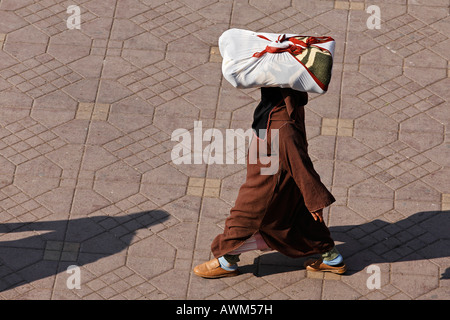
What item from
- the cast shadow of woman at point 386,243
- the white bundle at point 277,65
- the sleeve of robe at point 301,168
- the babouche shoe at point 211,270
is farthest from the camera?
the cast shadow of woman at point 386,243

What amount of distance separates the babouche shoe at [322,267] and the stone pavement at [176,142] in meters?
0.08

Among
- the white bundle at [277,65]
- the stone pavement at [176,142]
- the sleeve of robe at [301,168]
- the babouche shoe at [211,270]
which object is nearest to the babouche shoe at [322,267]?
the stone pavement at [176,142]

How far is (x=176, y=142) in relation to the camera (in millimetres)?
8453

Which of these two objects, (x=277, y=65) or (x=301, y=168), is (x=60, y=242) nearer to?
(x=301, y=168)

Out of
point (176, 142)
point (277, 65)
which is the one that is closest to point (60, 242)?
point (176, 142)

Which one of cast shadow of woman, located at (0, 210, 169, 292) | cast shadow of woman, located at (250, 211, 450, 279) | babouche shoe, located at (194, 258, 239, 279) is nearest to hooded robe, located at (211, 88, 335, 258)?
babouche shoe, located at (194, 258, 239, 279)

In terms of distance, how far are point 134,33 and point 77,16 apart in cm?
71

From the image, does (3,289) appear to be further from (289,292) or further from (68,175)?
(289,292)

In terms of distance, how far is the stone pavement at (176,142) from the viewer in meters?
7.27

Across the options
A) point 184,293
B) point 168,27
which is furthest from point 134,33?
point 184,293

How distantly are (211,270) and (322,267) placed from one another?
89 centimetres

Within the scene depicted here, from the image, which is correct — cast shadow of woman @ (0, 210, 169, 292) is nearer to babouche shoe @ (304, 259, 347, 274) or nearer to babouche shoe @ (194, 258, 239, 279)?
babouche shoe @ (194, 258, 239, 279)

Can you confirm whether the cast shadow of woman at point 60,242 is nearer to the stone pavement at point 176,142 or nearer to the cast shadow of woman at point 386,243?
the stone pavement at point 176,142

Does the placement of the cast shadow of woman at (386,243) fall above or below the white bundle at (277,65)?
below
